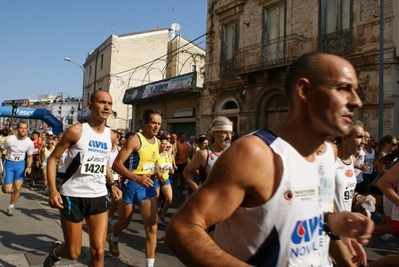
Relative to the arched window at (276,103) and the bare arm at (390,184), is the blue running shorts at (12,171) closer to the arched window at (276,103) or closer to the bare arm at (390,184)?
the bare arm at (390,184)

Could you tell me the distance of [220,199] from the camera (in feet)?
4.53

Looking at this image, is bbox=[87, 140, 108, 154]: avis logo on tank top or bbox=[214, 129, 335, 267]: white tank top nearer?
bbox=[214, 129, 335, 267]: white tank top

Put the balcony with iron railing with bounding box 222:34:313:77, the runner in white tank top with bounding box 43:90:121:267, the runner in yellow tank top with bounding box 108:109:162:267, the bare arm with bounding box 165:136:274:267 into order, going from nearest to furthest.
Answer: the bare arm with bounding box 165:136:274:267 < the runner in white tank top with bounding box 43:90:121:267 < the runner in yellow tank top with bounding box 108:109:162:267 < the balcony with iron railing with bounding box 222:34:313:77

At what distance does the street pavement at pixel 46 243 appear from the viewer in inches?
179

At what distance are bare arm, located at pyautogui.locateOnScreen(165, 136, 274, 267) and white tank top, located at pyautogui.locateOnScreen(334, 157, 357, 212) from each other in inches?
83.3

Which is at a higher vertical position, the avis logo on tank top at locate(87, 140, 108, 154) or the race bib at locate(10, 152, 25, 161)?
the avis logo on tank top at locate(87, 140, 108, 154)

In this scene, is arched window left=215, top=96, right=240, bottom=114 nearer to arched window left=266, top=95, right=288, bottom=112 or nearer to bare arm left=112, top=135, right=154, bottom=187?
arched window left=266, top=95, right=288, bottom=112

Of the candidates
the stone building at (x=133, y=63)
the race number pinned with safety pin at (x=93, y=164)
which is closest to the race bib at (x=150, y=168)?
the race number pinned with safety pin at (x=93, y=164)

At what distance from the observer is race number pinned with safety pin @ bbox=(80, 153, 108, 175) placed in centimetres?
377

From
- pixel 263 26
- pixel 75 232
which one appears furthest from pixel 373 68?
pixel 75 232

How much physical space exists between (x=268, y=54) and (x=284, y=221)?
48.7ft

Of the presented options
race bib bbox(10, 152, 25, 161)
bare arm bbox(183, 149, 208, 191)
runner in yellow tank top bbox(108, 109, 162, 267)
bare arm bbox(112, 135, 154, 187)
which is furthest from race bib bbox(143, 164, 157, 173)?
race bib bbox(10, 152, 25, 161)

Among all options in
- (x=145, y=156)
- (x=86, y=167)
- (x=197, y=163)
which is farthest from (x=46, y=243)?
(x=197, y=163)

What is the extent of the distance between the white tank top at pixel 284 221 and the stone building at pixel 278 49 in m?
11.1
